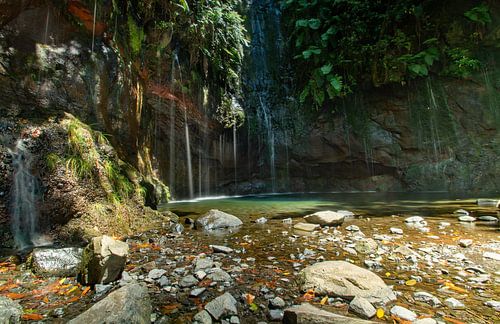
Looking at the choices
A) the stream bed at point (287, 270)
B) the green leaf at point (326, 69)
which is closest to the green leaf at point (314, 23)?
the green leaf at point (326, 69)

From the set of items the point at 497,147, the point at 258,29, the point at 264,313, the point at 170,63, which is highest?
the point at 258,29

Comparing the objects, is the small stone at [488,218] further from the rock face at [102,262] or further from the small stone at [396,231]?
the rock face at [102,262]

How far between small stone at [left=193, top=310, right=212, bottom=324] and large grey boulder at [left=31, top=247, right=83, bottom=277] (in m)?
1.46

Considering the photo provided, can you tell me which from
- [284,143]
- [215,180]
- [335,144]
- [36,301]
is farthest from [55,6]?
[335,144]

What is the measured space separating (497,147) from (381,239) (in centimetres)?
1123

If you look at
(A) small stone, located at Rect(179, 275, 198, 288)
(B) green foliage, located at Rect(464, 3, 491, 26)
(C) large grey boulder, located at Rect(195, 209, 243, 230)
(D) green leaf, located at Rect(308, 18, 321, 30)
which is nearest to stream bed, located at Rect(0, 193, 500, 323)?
(A) small stone, located at Rect(179, 275, 198, 288)

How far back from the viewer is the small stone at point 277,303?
79.9 inches

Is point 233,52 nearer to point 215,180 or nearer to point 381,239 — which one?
point 215,180

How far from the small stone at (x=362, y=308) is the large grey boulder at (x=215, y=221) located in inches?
118

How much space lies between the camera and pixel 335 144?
1308cm

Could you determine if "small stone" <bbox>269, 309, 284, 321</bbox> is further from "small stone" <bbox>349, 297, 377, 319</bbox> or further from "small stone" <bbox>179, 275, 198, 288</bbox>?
"small stone" <bbox>179, 275, 198, 288</bbox>

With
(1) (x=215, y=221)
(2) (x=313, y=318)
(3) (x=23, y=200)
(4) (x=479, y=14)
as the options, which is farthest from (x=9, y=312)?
(4) (x=479, y=14)

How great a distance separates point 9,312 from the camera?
1.69m

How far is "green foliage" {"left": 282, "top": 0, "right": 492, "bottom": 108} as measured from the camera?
10.6 meters
